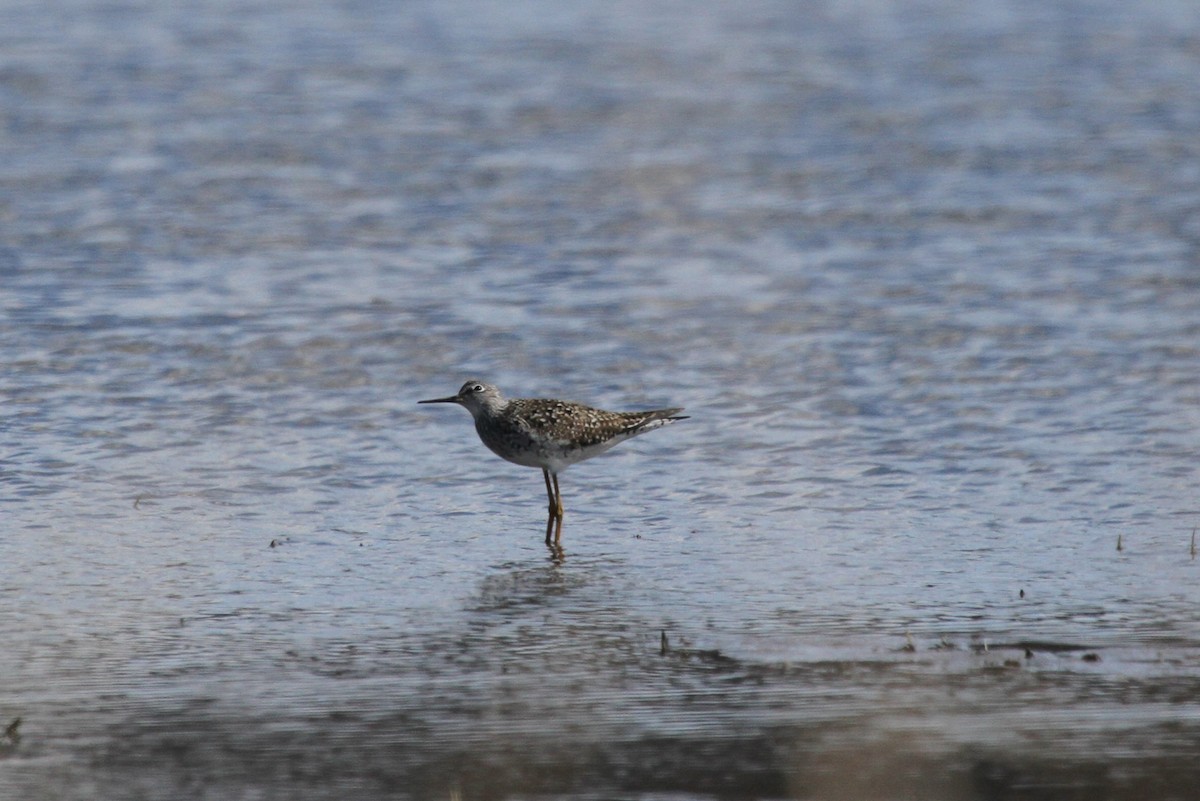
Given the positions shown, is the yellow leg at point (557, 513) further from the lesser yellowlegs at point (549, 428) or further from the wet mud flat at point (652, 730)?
the wet mud flat at point (652, 730)

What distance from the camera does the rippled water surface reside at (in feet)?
19.3

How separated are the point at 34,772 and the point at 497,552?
Answer: 3320 millimetres

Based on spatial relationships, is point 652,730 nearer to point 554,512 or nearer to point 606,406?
point 554,512

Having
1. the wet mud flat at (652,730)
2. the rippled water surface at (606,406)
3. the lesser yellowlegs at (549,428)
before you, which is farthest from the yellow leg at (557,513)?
the wet mud flat at (652,730)

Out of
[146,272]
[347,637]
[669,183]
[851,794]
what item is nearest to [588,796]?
[851,794]

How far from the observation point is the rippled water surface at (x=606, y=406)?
19.3 ft

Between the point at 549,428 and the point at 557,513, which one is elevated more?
the point at 549,428

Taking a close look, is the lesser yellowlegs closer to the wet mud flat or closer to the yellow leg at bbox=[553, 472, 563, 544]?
the yellow leg at bbox=[553, 472, 563, 544]

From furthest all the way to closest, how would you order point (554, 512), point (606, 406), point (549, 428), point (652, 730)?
point (606, 406), point (549, 428), point (554, 512), point (652, 730)

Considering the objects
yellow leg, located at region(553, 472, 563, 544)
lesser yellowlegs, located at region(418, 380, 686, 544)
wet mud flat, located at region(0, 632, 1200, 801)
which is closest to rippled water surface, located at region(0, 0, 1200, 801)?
wet mud flat, located at region(0, 632, 1200, 801)

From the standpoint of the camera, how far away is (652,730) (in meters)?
5.83

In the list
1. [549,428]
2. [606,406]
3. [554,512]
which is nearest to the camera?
[554,512]

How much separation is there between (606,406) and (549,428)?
185cm

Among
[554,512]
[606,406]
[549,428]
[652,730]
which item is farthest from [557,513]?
[652,730]
